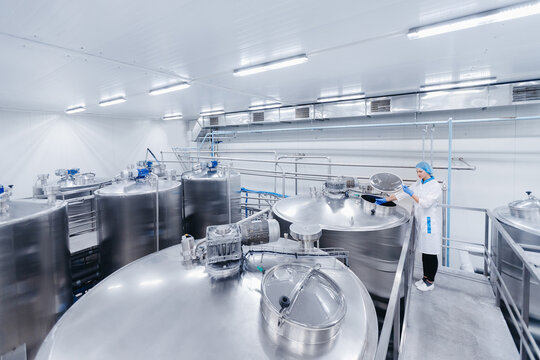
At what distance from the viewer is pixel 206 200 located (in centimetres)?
380

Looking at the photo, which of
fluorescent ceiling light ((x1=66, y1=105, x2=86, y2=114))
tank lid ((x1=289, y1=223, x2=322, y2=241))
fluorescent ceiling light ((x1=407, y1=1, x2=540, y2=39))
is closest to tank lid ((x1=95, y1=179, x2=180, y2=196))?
tank lid ((x1=289, y1=223, x2=322, y2=241))

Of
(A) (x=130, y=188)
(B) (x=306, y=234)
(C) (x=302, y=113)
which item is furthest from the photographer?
(C) (x=302, y=113)

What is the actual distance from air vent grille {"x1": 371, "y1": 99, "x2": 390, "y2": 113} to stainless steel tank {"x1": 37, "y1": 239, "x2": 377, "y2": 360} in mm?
3905

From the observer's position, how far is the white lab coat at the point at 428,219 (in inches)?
88.4

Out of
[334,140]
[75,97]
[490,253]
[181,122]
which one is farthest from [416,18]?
[181,122]

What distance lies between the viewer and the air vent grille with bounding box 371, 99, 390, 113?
436 centimetres

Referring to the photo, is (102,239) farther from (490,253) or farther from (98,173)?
(98,173)

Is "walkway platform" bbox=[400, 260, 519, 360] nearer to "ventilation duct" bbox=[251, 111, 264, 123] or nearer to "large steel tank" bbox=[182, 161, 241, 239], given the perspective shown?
"large steel tank" bbox=[182, 161, 241, 239]

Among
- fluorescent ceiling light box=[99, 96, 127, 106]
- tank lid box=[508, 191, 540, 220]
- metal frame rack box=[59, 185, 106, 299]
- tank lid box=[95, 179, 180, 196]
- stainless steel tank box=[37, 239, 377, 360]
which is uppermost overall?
fluorescent ceiling light box=[99, 96, 127, 106]

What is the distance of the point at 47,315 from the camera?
6.68 ft

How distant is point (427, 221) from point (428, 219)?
0.07 ft

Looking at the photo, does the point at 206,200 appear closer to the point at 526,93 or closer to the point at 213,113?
the point at 213,113

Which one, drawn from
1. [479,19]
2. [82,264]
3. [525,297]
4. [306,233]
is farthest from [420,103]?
[82,264]

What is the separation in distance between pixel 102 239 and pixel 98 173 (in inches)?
215
